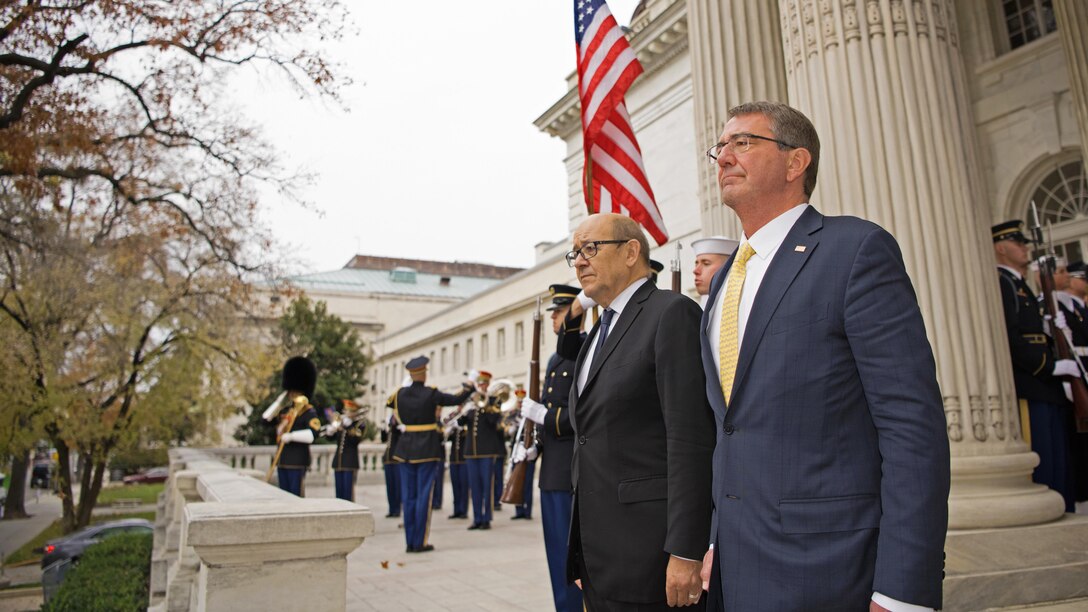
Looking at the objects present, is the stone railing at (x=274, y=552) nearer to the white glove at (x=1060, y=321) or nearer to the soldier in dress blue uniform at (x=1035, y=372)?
the soldier in dress blue uniform at (x=1035, y=372)

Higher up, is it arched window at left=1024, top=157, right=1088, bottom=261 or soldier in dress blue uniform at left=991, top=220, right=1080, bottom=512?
arched window at left=1024, top=157, right=1088, bottom=261

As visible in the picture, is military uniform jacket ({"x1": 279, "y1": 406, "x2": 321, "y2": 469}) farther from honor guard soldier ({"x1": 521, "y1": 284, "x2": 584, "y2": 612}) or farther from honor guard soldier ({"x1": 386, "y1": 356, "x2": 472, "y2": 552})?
honor guard soldier ({"x1": 521, "y1": 284, "x2": 584, "y2": 612})

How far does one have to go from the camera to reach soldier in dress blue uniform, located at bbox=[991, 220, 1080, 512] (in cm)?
553

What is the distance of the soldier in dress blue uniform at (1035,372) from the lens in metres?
5.53

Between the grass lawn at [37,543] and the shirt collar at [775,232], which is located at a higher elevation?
the shirt collar at [775,232]

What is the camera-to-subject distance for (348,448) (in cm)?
Result: 1464

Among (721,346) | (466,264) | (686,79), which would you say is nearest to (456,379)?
(686,79)

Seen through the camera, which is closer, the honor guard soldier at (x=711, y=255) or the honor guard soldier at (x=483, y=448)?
the honor guard soldier at (x=711, y=255)

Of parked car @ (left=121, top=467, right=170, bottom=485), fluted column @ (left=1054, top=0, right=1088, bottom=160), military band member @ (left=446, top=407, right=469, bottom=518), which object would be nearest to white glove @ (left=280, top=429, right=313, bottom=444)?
military band member @ (left=446, top=407, right=469, bottom=518)

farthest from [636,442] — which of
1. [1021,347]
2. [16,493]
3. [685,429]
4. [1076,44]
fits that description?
[16,493]

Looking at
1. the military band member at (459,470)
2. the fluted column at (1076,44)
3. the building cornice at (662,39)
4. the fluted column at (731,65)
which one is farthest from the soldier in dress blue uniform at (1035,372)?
the building cornice at (662,39)

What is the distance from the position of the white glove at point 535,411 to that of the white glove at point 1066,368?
4150 millimetres

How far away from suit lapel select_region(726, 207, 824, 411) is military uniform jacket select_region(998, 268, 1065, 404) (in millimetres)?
4184

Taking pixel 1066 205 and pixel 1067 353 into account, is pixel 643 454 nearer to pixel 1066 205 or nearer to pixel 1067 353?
pixel 1067 353
